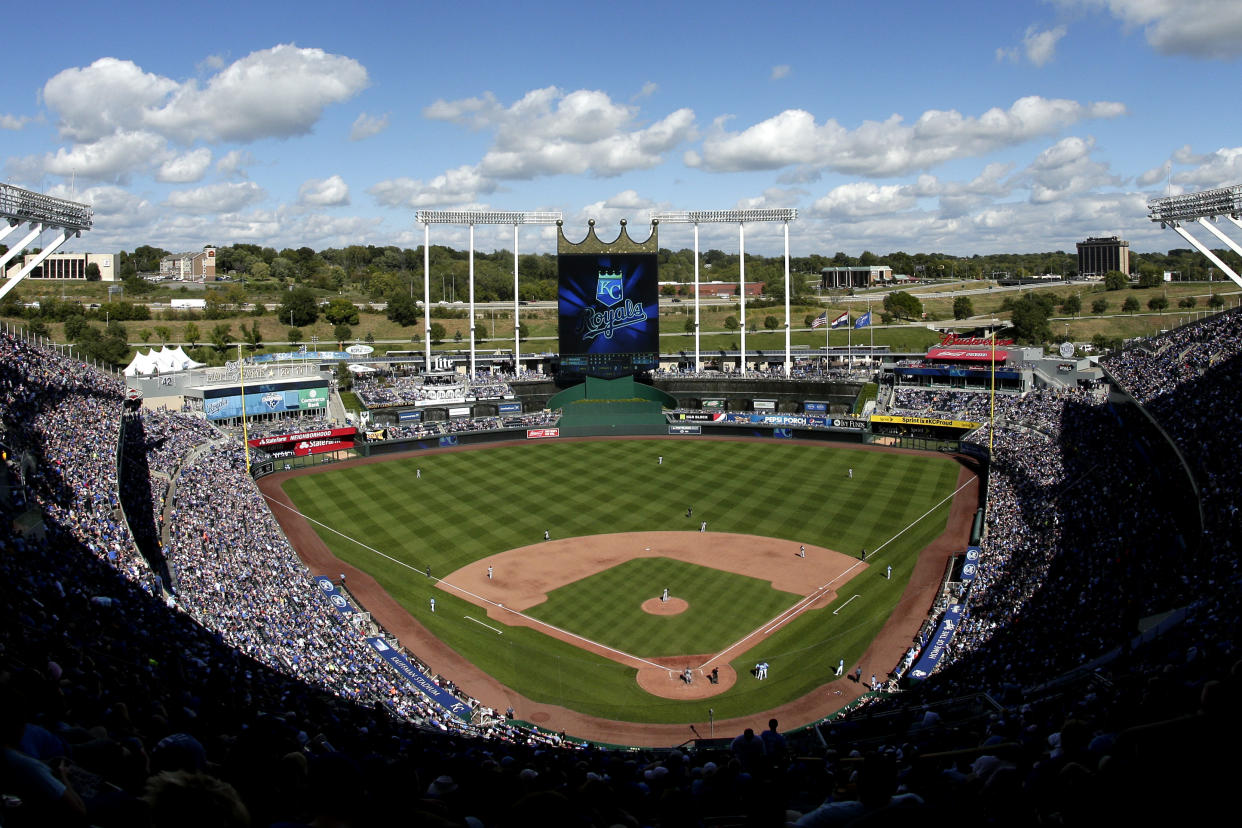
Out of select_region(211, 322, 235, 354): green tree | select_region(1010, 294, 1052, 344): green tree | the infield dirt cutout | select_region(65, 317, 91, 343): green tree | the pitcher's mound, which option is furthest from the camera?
select_region(211, 322, 235, 354): green tree

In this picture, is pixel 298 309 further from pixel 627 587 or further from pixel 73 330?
pixel 627 587

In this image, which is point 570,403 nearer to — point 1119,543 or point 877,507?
point 877,507

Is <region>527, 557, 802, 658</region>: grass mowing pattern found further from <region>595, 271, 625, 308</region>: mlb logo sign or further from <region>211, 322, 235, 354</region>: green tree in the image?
<region>211, 322, 235, 354</region>: green tree

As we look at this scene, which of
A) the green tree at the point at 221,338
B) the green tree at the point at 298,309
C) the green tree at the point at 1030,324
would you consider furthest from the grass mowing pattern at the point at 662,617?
the green tree at the point at 298,309

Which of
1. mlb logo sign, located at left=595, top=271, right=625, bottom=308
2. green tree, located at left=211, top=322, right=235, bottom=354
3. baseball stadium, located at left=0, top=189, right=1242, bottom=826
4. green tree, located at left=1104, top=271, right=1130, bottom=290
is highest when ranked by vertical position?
green tree, located at left=1104, top=271, right=1130, bottom=290

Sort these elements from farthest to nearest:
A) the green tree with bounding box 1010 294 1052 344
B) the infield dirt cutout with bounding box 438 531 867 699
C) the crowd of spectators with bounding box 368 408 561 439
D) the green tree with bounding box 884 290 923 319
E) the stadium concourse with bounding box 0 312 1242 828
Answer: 1. the green tree with bounding box 884 290 923 319
2. the green tree with bounding box 1010 294 1052 344
3. the crowd of spectators with bounding box 368 408 561 439
4. the infield dirt cutout with bounding box 438 531 867 699
5. the stadium concourse with bounding box 0 312 1242 828

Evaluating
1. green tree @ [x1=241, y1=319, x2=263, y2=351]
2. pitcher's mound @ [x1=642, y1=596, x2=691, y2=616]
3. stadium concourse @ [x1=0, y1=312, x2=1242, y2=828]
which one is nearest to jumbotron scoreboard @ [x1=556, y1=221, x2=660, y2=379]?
stadium concourse @ [x1=0, y1=312, x2=1242, y2=828]

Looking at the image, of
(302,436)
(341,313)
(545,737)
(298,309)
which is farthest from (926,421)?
(298,309)
